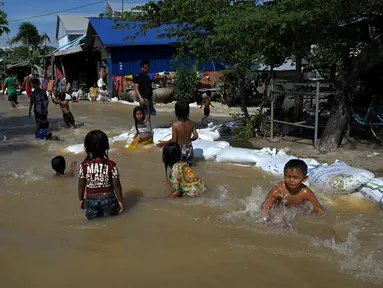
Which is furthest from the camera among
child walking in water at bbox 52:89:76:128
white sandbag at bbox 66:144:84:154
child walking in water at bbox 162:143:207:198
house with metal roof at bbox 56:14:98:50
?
house with metal roof at bbox 56:14:98:50

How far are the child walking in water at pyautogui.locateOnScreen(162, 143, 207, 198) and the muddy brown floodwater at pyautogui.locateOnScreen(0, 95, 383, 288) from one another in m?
0.11

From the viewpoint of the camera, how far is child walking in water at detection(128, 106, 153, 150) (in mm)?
7562

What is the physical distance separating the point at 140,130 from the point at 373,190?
441cm

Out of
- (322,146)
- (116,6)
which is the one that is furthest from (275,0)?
(116,6)

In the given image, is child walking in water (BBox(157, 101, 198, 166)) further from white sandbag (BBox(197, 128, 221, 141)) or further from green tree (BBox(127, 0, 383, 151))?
white sandbag (BBox(197, 128, 221, 141))

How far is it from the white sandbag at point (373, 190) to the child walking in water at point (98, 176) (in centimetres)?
264

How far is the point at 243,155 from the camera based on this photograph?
6.24 metres

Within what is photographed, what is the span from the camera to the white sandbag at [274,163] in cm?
559

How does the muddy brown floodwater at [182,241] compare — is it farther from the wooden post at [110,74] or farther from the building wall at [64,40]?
the building wall at [64,40]

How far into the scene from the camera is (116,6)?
120 feet

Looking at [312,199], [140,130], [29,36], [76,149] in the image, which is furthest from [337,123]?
[29,36]

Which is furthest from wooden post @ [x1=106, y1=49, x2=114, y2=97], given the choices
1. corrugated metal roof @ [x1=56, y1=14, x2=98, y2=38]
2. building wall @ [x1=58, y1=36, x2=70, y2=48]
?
corrugated metal roof @ [x1=56, y1=14, x2=98, y2=38]

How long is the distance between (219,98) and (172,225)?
475 inches

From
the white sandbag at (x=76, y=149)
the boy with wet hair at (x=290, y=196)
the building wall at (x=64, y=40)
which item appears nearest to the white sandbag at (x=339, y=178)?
the boy with wet hair at (x=290, y=196)
